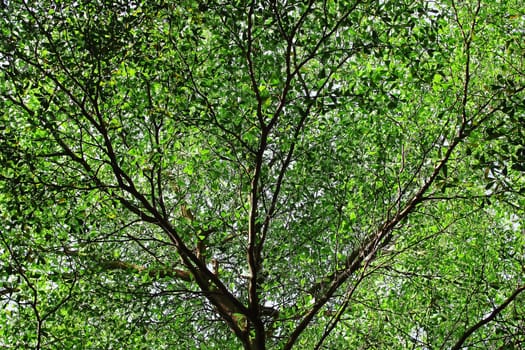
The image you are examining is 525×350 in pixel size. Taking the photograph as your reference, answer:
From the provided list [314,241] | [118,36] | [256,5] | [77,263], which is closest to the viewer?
[256,5]

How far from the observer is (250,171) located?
9.09m

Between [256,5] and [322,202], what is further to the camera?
[322,202]

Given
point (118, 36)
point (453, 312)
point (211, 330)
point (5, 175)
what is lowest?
point (453, 312)

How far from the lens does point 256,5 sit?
6.84 m

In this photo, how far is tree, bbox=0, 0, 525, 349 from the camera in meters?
7.48

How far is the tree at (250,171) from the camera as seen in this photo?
7.48 m

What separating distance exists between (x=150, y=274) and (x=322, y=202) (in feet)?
10.8

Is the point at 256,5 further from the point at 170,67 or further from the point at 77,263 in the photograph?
the point at 77,263

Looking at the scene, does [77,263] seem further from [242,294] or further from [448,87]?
[448,87]

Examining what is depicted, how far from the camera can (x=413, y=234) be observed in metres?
10.8

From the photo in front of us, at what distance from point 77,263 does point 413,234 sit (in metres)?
6.22

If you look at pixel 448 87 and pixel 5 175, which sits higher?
pixel 448 87

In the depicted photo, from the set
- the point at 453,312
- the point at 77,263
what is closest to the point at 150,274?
the point at 77,263

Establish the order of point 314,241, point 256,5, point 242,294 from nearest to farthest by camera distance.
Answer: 1. point 256,5
2. point 314,241
3. point 242,294
